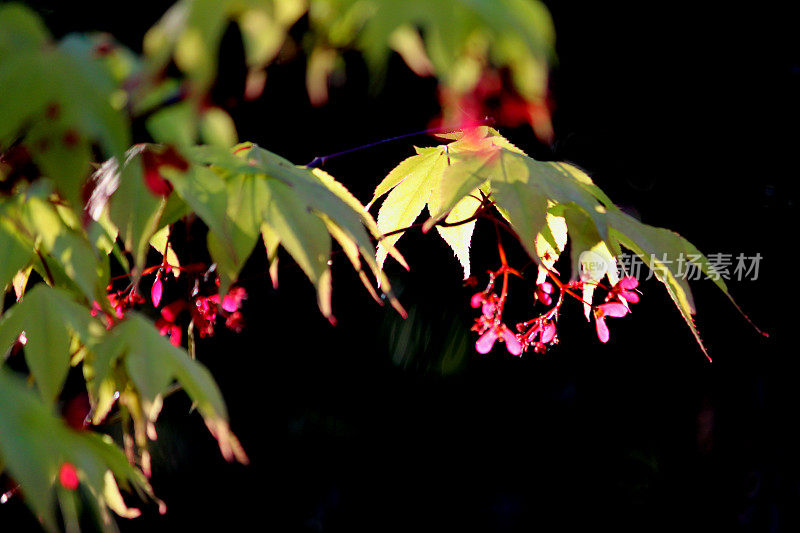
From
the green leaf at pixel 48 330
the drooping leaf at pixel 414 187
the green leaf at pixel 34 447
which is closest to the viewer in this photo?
the green leaf at pixel 34 447

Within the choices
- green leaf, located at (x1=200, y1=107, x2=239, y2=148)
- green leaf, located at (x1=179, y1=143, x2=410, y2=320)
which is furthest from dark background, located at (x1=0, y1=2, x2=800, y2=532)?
green leaf, located at (x1=200, y1=107, x2=239, y2=148)

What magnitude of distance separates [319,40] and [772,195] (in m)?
1.58

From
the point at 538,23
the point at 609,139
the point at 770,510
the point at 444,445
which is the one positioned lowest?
the point at 770,510

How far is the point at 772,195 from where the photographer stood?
1704 mm

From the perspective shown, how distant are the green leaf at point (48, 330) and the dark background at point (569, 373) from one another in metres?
1.16

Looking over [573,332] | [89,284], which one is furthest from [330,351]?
[89,284]

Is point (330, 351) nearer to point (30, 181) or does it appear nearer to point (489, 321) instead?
point (489, 321)

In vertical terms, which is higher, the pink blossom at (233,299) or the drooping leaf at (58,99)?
the drooping leaf at (58,99)

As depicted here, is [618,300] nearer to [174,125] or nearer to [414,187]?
[414,187]

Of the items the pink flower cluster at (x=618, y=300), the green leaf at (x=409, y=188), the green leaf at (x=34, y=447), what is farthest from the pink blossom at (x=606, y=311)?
the green leaf at (x=34, y=447)

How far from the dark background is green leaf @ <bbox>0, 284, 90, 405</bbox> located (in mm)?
1162

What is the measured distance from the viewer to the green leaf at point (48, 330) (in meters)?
0.47

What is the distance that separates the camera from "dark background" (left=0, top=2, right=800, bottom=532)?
→ 166 cm

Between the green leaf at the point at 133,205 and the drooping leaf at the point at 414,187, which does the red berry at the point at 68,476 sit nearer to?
the green leaf at the point at 133,205
